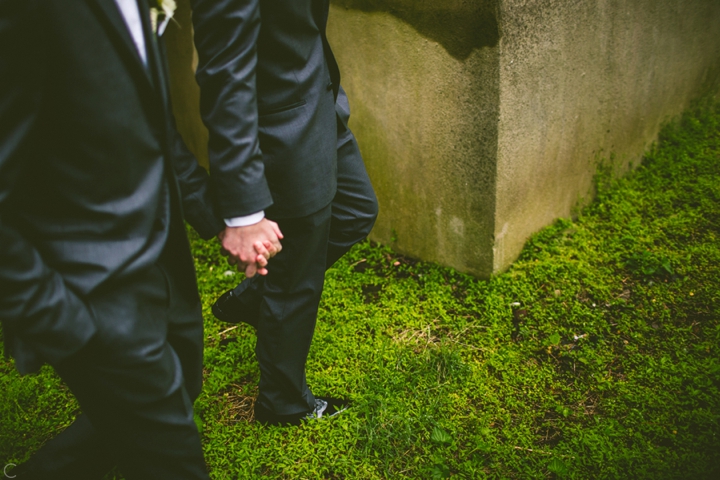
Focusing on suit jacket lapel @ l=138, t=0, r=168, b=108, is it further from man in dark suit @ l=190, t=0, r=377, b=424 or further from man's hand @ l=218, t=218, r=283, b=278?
man's hand @ l=218, t=218, r=283, b=278

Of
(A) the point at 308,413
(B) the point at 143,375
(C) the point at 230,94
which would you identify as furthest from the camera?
(A) the point at 308,413

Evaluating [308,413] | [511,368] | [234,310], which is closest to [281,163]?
[234,310]

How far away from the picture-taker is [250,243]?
1762 millimetres

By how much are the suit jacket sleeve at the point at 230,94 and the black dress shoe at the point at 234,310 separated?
106 cm

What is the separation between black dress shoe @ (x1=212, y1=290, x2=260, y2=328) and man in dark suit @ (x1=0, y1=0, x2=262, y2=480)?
1.00 m

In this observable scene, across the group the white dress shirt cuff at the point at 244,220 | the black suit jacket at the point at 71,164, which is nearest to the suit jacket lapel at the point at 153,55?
the black suit jacket at the point at 71,164

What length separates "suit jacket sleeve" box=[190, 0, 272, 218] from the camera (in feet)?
5.23

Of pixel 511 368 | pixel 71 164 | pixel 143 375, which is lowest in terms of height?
pixel 511 368

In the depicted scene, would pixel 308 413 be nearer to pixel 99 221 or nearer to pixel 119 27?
pixel 99 221

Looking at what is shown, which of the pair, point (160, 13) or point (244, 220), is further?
point (244, 220)

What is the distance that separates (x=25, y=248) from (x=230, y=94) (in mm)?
709

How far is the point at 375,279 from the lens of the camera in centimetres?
363

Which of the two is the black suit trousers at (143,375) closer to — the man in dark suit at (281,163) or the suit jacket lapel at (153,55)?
the man in dark suit at (281,163)

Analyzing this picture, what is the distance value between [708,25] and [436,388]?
3823 mm
